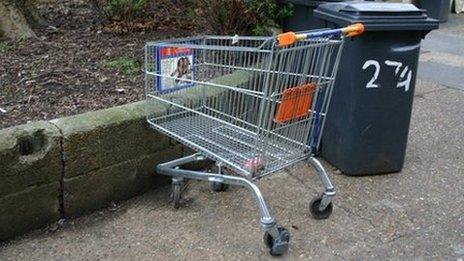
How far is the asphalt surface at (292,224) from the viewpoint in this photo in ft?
10.8

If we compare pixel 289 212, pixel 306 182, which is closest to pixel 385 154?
pixel 306 182

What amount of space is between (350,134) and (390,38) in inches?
27.8

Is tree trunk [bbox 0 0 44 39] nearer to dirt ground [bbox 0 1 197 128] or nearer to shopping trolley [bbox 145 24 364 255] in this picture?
dirt ground [bbox 0 1 197 128]

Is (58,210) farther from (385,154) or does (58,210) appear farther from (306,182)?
(385,154)

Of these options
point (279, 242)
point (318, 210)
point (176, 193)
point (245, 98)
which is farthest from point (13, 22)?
point (279, 242)

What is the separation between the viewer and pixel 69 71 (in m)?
4.87

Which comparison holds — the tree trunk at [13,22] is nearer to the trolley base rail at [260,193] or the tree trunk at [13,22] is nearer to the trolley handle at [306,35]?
the trolley base rail at [260,193]

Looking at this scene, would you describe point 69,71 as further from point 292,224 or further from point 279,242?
point 279,242

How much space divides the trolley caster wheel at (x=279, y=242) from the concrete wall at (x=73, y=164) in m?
1.08

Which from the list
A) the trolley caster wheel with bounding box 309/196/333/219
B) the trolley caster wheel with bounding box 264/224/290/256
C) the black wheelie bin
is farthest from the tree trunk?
the trolley caster wheel with bounding box 264/224/290/256

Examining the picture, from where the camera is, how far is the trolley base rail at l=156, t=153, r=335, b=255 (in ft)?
10.2

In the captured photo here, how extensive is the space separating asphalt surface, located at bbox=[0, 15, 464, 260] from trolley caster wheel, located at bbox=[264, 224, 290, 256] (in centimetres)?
5

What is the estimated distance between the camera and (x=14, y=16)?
234 inches

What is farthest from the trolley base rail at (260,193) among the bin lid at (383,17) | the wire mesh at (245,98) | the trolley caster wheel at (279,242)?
the bin lid at (383,17)
